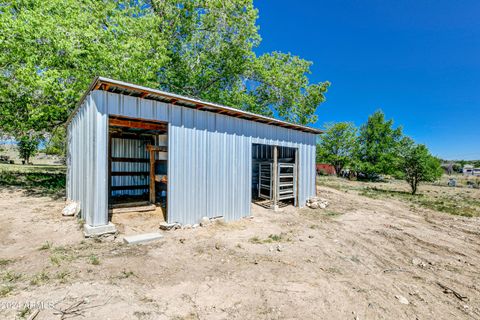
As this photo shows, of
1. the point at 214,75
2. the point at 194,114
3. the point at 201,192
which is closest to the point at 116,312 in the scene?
the point at 201,192

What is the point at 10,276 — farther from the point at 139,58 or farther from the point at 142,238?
the point at 139,58

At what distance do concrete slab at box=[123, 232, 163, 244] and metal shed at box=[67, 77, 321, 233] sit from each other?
22.9 inches

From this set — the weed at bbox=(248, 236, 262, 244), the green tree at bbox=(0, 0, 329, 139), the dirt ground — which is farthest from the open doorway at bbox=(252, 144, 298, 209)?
the green tree at bbox=(0, 0, 329, 139)

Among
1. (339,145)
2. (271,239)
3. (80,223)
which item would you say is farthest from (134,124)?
(339,145)

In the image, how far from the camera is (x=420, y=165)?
17.2 meters

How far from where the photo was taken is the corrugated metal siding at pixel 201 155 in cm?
604

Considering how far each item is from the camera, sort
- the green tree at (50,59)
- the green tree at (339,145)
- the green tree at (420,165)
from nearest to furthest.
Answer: the green tree at (50,59) → the green tree at (420,165) → the green tree at (339,145)

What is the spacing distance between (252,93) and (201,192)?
15.4 metres

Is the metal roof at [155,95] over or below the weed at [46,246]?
over

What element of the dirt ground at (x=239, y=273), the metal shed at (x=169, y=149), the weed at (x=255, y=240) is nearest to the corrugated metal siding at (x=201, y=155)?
the metal shed at (x=169, y=149)

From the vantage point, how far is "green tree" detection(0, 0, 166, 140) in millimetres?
8859

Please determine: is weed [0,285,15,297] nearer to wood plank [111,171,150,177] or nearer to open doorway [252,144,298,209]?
wood plank [111,171,150,177]

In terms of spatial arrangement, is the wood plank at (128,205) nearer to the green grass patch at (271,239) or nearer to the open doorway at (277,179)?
the green grass patch at (271,239)

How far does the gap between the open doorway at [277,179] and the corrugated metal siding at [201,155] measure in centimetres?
194
